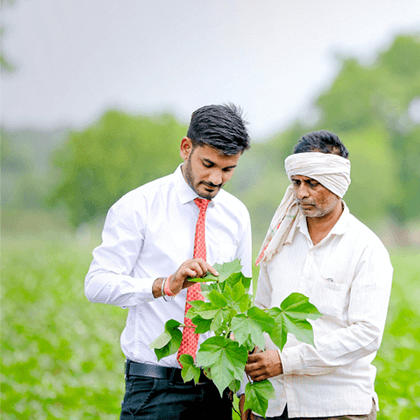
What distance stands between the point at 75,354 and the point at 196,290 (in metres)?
5.37

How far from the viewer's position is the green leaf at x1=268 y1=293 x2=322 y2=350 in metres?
2.07

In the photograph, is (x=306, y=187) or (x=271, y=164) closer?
(x=306, y=187)

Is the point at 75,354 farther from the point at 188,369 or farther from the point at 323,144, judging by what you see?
the point at 323,144

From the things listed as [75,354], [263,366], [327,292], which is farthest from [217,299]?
[75,354]

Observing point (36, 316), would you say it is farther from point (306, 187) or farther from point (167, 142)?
point (167, 142)

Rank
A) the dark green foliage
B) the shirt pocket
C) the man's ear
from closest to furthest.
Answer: the shirt pocket → the man's ear → the dark green foliage

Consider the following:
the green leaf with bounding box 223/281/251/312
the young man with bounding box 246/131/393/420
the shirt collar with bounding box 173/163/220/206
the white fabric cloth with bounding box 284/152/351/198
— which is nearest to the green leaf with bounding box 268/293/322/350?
the green leaf with bounding box 223/281/251/312

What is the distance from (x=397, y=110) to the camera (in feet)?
133

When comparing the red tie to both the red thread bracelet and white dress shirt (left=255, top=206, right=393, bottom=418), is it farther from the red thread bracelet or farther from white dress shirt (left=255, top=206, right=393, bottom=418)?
white dress shirt (left=255, top=206, right=393, bottom=418)

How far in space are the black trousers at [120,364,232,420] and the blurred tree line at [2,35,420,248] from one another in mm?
26536

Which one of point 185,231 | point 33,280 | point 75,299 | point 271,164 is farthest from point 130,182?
point 185,231

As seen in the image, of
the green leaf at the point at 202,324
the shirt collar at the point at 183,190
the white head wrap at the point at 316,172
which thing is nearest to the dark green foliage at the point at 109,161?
the shirt collar at the point at 183,190

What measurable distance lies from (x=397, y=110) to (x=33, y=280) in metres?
34.9

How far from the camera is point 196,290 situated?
257 centimetres
